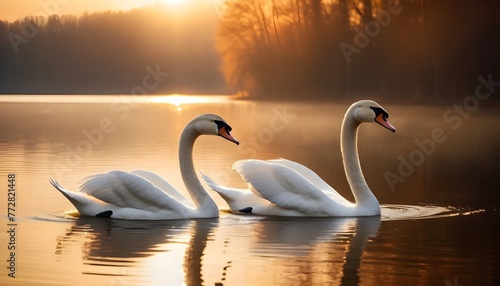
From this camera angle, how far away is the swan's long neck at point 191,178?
11594 mm

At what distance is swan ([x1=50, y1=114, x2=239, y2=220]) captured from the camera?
11250 millimetres

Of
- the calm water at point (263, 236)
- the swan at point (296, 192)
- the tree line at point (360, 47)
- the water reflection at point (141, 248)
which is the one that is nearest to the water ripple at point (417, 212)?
the calm water at point (263, 236)

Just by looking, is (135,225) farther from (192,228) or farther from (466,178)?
(466,178)

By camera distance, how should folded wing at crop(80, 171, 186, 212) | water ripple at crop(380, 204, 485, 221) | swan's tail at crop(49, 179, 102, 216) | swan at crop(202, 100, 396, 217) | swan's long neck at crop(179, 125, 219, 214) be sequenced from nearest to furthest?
folded wing at crop(80, 171, 186, 212), swan's tail at crop(49, 179, 102, 216), swan's long neck at crop(179, 125, 219, 214), swan at crop(202, 100, 396, 217), water ripple at crop(380, 204, 485, 221)

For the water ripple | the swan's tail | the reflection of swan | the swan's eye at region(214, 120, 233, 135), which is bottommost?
the reflection of swan

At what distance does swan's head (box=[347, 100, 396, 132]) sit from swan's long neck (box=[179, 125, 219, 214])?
1874mm

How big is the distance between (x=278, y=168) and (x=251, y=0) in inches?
2223

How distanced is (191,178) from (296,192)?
114 centimetres

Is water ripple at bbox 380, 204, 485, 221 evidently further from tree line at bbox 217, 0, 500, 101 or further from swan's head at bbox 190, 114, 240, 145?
tree line at bbox 217, 0, 500, 101

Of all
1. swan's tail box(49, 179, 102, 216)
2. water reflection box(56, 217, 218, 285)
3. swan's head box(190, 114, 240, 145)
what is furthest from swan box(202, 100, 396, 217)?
swan's tail box(49, 179, 102, 216)

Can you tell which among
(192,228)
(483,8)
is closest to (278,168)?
(192,228)

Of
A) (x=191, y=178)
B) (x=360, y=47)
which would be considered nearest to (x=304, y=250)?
(x=191, y=178)

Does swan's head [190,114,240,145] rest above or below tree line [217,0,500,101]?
below

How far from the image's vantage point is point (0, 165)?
57.0 ft
